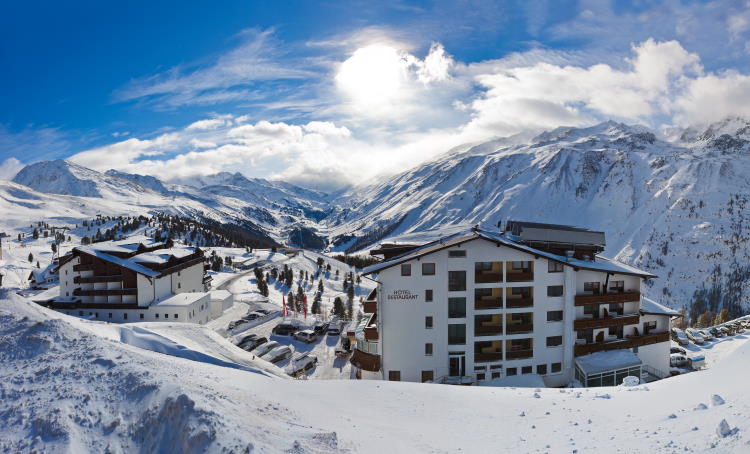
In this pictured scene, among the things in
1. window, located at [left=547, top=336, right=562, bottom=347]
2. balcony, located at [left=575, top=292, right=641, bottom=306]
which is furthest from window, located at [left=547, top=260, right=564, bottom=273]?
window, located at [left=547, top=336, right=562, bottom=347]

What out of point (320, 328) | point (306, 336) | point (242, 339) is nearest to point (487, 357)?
point (306, 336)

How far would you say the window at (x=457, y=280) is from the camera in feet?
122

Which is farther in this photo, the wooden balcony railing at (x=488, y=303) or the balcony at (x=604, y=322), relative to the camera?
the balcony at (x=604, y=322)

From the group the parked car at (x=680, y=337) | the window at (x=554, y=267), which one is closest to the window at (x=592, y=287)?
the window at (x=554, y=267)

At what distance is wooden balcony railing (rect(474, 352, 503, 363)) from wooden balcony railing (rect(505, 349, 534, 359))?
Result: 70 centimetres

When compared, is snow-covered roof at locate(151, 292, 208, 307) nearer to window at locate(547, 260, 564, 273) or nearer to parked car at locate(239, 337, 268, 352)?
parked car at locate(239, 337, 268, 352)

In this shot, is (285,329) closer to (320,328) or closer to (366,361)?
(320,328)

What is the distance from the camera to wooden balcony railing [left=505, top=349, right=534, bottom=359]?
37.9 m

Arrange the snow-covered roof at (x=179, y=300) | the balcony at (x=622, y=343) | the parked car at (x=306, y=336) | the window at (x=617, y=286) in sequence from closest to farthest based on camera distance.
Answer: the balcony at (x=622, y=343) < the window at (x=617, y=286) < the parked car at (x=306, y=336) < the snow-covered roof at (x=179, y=300)

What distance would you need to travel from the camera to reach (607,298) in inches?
1582

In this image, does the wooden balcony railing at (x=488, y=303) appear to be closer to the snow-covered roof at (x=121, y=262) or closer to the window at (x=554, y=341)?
the window at (x=554, y=341)

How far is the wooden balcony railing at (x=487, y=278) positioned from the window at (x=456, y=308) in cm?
221

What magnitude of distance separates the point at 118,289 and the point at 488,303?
1991 inches

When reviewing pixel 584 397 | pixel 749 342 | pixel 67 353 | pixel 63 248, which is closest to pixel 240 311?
pixel 67 353
